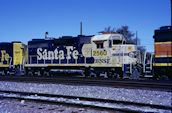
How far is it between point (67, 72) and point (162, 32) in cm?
768

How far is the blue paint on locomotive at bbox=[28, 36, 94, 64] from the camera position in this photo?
1631 centimetres

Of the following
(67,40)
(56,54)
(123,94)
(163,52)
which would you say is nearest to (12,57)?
(56,54)

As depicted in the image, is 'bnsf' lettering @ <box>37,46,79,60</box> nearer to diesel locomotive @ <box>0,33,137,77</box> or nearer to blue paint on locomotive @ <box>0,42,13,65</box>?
diesel locomotive @ <box>0,33,137,77</box>

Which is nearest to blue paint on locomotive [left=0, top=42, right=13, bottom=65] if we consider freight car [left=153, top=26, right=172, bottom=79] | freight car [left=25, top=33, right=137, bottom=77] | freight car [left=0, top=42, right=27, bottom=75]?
freight car [left=0, top=42, right=27, bottom=75]

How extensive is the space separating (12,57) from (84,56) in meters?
7.96

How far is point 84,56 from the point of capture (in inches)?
633

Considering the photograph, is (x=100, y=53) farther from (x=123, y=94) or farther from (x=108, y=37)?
(x=123, y=94)

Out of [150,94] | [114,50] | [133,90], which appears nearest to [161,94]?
[150,94]

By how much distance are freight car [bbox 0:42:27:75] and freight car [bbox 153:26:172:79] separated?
1173 centimetres

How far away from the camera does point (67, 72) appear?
16828 mm

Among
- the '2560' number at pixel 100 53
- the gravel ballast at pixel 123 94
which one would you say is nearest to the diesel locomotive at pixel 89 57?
the '2560' number at pixel 100 53

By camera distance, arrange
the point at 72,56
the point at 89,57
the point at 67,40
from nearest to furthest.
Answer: the point at 89,57
the point at 72,56
the point at 67,40

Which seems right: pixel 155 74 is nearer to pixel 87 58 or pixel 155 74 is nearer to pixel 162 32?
pixel 162 32

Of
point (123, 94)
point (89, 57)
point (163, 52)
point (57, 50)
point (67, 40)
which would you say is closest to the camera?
point (123, 94)
